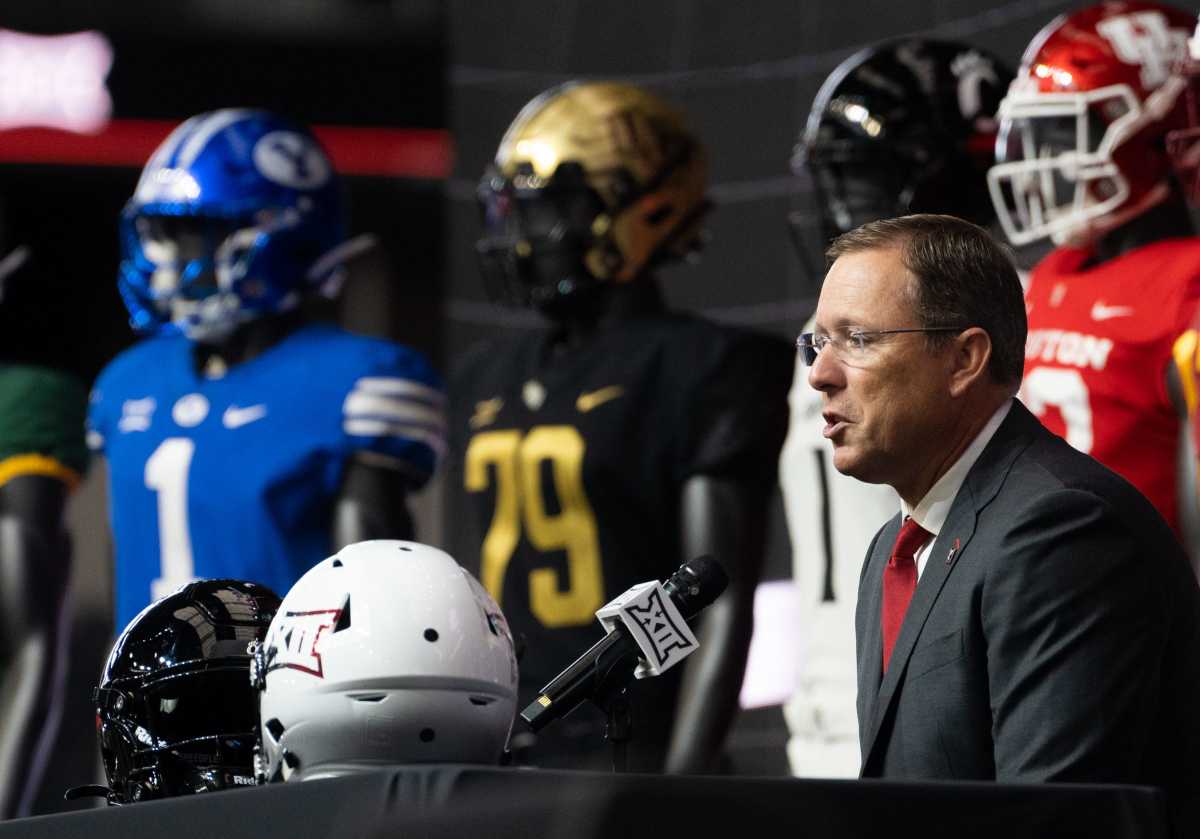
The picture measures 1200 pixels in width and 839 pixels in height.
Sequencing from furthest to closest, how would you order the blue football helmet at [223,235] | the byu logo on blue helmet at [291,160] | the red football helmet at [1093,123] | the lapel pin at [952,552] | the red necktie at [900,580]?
the byu logo on blue helmet at [291,160] < the blue football helmet at [223,235] < the red football helmet at [1093,123] < the red necktie at [900,580] < the lapel pin at [952,552]

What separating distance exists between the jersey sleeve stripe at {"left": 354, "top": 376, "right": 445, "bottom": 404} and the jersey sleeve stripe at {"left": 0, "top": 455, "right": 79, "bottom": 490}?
2.24ft

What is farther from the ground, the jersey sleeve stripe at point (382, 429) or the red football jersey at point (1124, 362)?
the red football jersey at point (1124, 362)

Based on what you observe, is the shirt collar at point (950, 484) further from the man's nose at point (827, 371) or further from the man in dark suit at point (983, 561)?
the man's nose at point (827, 371)

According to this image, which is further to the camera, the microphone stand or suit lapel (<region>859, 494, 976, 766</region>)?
suit lapel (<region>859, 494, 976, 766</region>)

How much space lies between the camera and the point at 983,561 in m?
1.85

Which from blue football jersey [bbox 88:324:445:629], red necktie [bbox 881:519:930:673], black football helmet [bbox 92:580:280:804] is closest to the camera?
red necktie [bbox 881:519:930:673]

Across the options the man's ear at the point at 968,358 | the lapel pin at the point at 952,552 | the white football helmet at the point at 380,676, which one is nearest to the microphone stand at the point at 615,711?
the white football helmet at the point at 380,676

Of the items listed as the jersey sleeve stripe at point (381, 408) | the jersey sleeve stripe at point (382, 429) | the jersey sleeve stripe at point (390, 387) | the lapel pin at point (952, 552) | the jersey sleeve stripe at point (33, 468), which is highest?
the lapel pin at point (952, 552)

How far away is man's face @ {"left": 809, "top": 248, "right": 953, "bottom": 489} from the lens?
1.96m

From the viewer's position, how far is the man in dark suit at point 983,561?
5.83 ft

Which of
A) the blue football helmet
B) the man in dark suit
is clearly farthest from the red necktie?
the blue football helmet

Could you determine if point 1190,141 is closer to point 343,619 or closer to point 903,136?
point 903,136

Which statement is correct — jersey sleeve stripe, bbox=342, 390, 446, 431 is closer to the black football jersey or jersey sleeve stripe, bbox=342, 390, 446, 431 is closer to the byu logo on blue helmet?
the black football jersey

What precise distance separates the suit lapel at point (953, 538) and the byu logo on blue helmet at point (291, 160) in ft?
6.70
